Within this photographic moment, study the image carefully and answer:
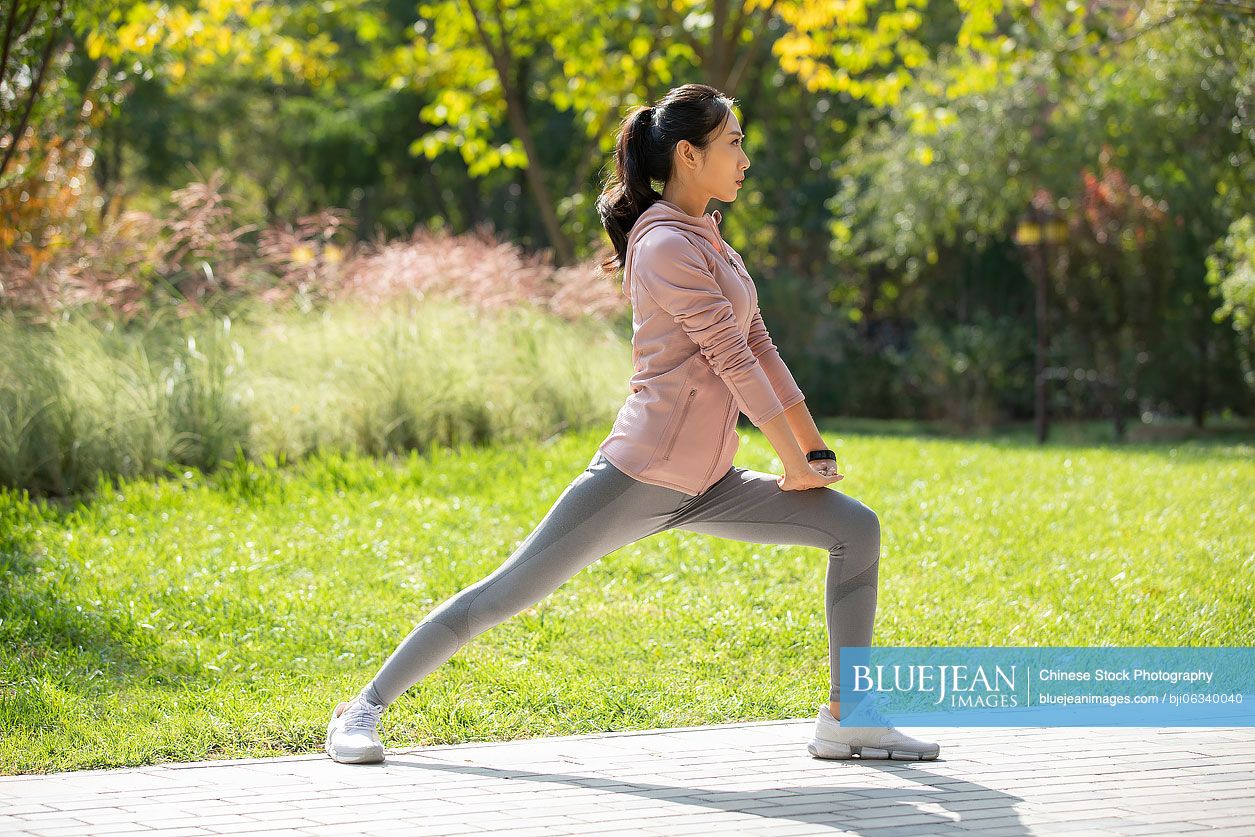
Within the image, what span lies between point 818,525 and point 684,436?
0.50 metres

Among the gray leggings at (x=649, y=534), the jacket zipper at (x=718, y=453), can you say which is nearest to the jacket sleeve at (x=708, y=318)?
the jacket zipper at (x=718, y=453)

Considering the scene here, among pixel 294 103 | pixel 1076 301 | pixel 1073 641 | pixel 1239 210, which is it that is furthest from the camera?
pixel 294 103

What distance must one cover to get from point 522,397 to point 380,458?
1512 millimetres

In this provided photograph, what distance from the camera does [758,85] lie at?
28.7 meters

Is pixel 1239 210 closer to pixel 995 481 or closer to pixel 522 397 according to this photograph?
pixel 995 481

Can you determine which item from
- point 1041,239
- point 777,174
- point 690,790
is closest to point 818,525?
point 690,790

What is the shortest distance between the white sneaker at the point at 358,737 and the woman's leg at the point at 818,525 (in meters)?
1.15

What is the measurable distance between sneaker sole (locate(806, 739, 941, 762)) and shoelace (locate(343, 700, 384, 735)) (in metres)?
1.41

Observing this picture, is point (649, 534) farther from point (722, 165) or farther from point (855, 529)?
point (722, 165)

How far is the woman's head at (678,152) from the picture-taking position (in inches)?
159

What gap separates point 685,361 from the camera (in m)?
3.99

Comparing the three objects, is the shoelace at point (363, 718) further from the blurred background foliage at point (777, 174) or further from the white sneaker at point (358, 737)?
the blurred background foliage at point (777, 174)

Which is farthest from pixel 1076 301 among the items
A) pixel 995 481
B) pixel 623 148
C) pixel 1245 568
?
pixel 623 148

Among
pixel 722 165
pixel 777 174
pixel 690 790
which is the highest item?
pixel 777 174
